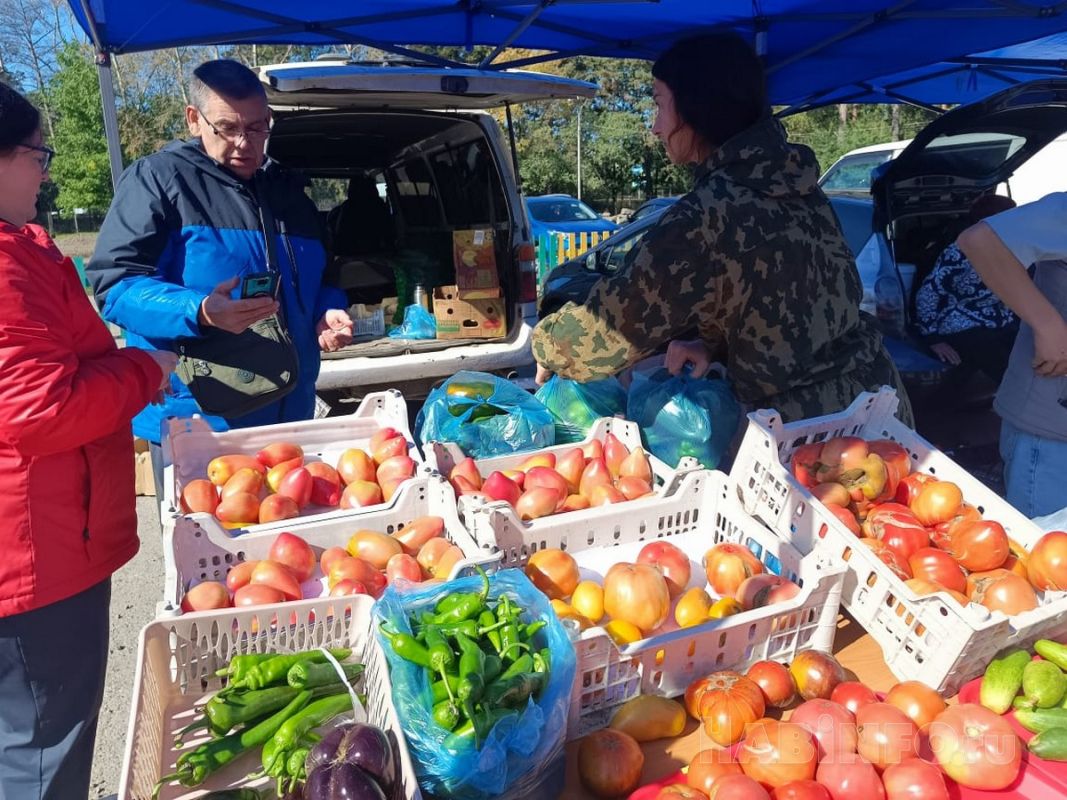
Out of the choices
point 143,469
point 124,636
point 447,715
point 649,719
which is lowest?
point 124,636

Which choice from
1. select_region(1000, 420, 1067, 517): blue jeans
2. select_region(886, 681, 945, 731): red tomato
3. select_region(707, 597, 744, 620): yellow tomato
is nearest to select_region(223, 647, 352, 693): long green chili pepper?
select_region(707, 597, 744, 620): yellow tomato

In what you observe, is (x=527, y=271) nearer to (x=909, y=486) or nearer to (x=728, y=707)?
(x=909, y=486)

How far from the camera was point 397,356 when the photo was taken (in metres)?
4.86

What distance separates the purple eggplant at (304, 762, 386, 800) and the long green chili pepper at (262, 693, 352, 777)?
0.44 feet

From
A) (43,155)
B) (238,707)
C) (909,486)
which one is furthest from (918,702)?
(43,155)

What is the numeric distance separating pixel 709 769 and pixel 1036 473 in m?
1.75

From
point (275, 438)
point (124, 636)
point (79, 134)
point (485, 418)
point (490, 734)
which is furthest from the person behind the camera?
point (79, 134)

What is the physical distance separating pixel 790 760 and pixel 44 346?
1664 mm

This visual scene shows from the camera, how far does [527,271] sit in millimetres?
5059

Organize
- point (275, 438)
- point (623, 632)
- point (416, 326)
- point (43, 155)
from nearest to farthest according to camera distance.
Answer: point (623, 632), point (43, 155), point (275, 438), point (416, 326)

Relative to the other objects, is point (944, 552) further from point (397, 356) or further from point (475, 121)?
point (475, 121)

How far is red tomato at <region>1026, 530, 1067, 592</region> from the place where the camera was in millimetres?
1592

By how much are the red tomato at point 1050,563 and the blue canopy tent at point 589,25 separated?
3.19 m

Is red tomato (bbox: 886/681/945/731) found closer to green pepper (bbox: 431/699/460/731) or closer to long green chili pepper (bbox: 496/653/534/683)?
long green chili pepper (bbox: 496/653/534/683)
